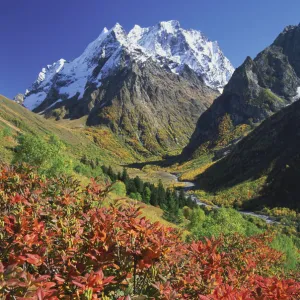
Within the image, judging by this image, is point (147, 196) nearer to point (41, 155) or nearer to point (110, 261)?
point (41, 155)

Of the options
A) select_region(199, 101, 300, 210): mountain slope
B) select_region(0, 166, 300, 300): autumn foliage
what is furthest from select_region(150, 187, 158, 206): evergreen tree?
select_region(0, 166, 300, 300): autumn foliage

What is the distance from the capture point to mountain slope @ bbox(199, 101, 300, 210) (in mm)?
87438

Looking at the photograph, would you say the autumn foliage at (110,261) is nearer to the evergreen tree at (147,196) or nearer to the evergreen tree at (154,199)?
the evergreen tree at (147,196)

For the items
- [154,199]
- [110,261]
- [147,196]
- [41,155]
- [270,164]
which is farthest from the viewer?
[270,164]

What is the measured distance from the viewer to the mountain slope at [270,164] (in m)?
87.4

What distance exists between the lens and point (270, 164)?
104250 millimetres

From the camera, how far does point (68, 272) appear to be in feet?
12.7

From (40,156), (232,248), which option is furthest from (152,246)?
(40,156)

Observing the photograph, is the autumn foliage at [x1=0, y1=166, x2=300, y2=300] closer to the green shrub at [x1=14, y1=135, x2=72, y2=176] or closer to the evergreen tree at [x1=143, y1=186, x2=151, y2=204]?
the green shrub at [x1=14, y1=135, x2=72, y2=176]

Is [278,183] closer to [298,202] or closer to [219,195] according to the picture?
[298,202]

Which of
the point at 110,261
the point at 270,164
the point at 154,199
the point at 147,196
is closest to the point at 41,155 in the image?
the point at 110,261

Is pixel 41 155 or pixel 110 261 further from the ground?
pixel 41 155

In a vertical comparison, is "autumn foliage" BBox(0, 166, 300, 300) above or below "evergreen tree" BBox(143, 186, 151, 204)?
below

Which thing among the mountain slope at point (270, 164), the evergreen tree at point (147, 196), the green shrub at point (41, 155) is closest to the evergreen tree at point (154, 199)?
the evergreen tree at point (147, 196)
